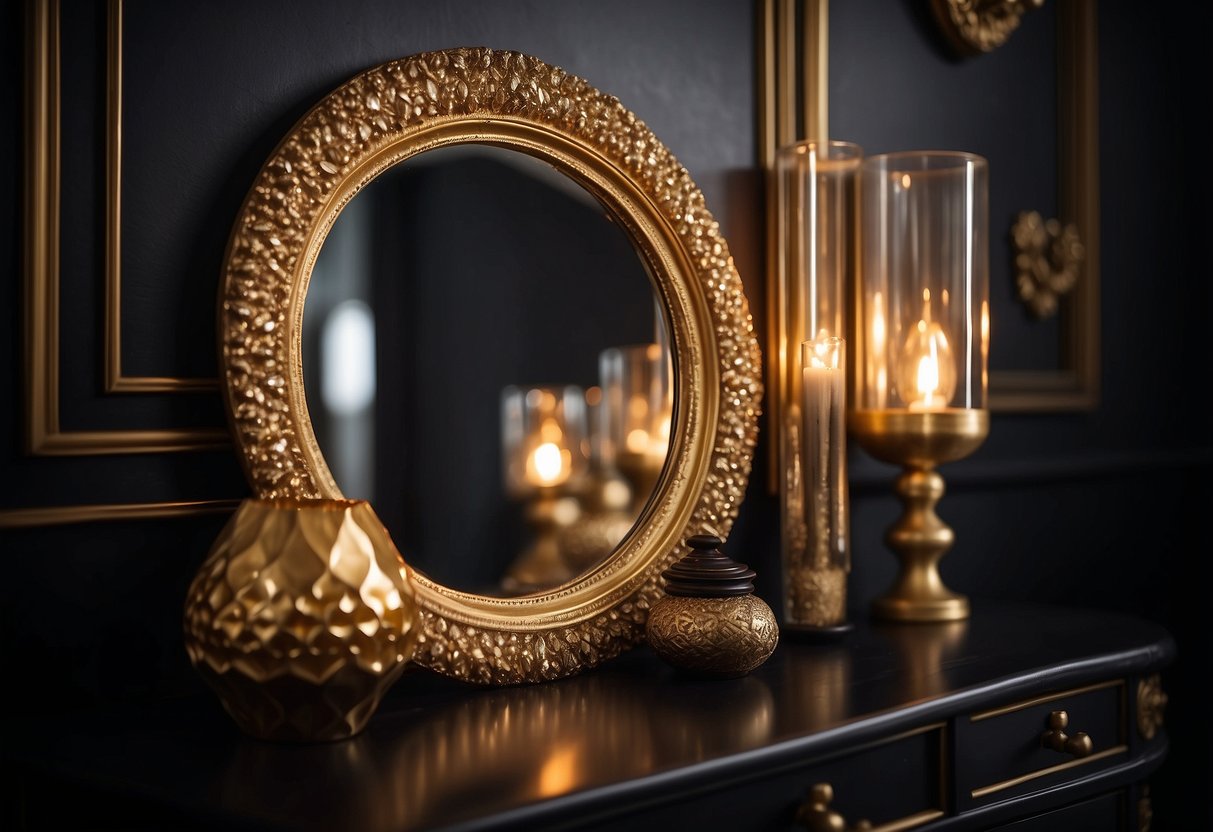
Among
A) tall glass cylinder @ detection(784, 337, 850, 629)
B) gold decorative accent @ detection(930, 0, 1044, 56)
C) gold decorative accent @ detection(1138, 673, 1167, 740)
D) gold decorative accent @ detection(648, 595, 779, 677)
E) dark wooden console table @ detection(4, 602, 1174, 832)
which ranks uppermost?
gold decorative accent @ detection(930, 0, 1044, 56)

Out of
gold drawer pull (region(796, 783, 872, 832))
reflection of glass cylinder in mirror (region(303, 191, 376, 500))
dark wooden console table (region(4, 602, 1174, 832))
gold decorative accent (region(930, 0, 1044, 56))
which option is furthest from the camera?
gold decorative accent (region(930, 0, 1044, 56))

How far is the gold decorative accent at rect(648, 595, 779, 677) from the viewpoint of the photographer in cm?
137

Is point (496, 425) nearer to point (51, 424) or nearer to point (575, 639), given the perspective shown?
point (575, 639)

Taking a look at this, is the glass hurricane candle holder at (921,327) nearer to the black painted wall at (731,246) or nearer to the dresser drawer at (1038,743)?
the black painted wall at (731,246)

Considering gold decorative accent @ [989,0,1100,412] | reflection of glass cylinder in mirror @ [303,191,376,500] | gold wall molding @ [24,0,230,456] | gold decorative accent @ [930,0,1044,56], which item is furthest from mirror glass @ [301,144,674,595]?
gold decorative accent @ [989,0,1100,412]

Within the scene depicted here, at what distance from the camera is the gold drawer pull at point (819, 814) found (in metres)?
1.17

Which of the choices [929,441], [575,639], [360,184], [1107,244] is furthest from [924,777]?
[1107,244]

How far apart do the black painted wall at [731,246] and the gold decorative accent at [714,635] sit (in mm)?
376

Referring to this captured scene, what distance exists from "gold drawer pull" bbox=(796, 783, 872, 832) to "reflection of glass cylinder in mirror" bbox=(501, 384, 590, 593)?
16.8 inches

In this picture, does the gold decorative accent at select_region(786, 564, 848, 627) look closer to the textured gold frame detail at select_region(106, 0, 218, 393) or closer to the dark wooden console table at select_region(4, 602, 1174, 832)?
the dark wooden console table at select_region(4, 602, 1174, 832)

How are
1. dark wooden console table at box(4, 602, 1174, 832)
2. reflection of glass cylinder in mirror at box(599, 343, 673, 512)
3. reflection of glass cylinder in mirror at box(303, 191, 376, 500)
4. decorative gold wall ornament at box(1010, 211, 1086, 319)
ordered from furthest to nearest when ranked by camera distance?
decorative gold wall ornament at box(1010, 211, 1086, 319)
reflection of glass cylinder in mirror at box(599, 343, 673, 512)
reflection of glass cylinder in mirror at box(303, 191, 376, 500)
dark wooden console table at box(4, 602, 1174, 832)

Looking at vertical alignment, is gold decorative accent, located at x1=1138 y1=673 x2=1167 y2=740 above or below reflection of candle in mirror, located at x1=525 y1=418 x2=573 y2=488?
below

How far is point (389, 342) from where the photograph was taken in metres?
1.38

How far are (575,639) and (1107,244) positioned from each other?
1.47 m
